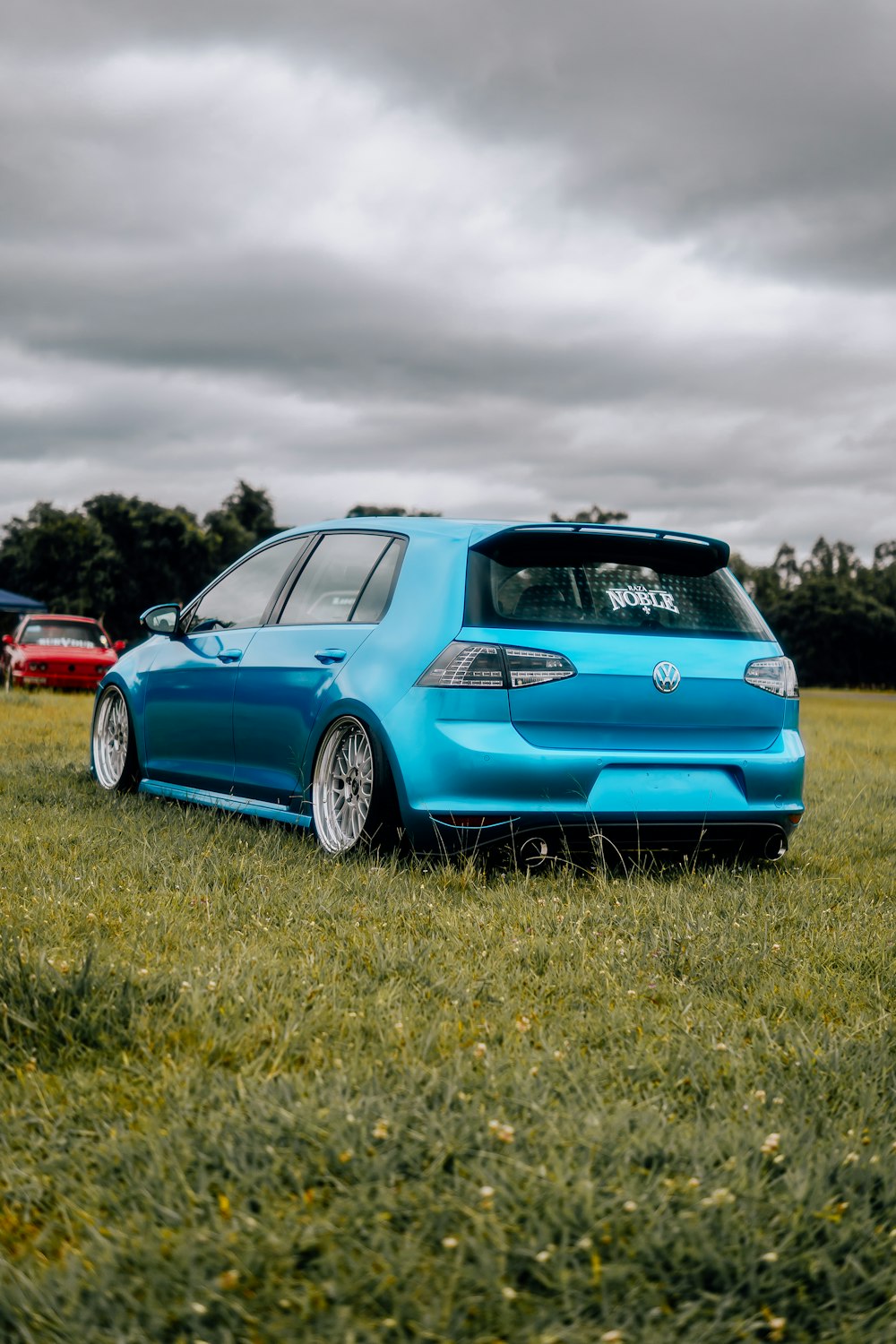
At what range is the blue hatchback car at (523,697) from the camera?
5480 mm

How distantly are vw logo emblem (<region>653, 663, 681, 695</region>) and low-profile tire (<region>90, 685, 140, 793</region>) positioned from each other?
383cm

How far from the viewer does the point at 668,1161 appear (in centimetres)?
264

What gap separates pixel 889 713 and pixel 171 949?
28520 millimetres

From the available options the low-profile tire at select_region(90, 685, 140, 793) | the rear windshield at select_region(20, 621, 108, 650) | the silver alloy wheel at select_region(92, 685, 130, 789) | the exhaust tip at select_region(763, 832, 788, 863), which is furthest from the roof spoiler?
the rear windshield at select_region(20, 621, 108, 650)

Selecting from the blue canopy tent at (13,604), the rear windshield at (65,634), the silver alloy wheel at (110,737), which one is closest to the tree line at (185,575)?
the blue canopy tent at (13,604)

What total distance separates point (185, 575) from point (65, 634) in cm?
4615

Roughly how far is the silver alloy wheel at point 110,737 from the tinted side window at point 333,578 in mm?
2137

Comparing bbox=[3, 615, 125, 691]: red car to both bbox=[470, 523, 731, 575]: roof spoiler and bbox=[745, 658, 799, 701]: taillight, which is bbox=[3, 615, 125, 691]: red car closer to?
bbox=[470, 523, 731, 575]: roof spoiler

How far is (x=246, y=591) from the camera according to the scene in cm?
753

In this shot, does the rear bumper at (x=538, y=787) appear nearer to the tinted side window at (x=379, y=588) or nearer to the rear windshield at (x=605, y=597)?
the rear windshield at (x=605, y=597)

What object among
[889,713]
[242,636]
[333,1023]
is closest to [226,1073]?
[333,1023]

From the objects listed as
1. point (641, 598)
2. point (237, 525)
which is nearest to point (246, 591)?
point (641, 598)

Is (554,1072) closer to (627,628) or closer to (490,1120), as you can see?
(490,1120)

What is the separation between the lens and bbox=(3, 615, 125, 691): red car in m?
24.5
